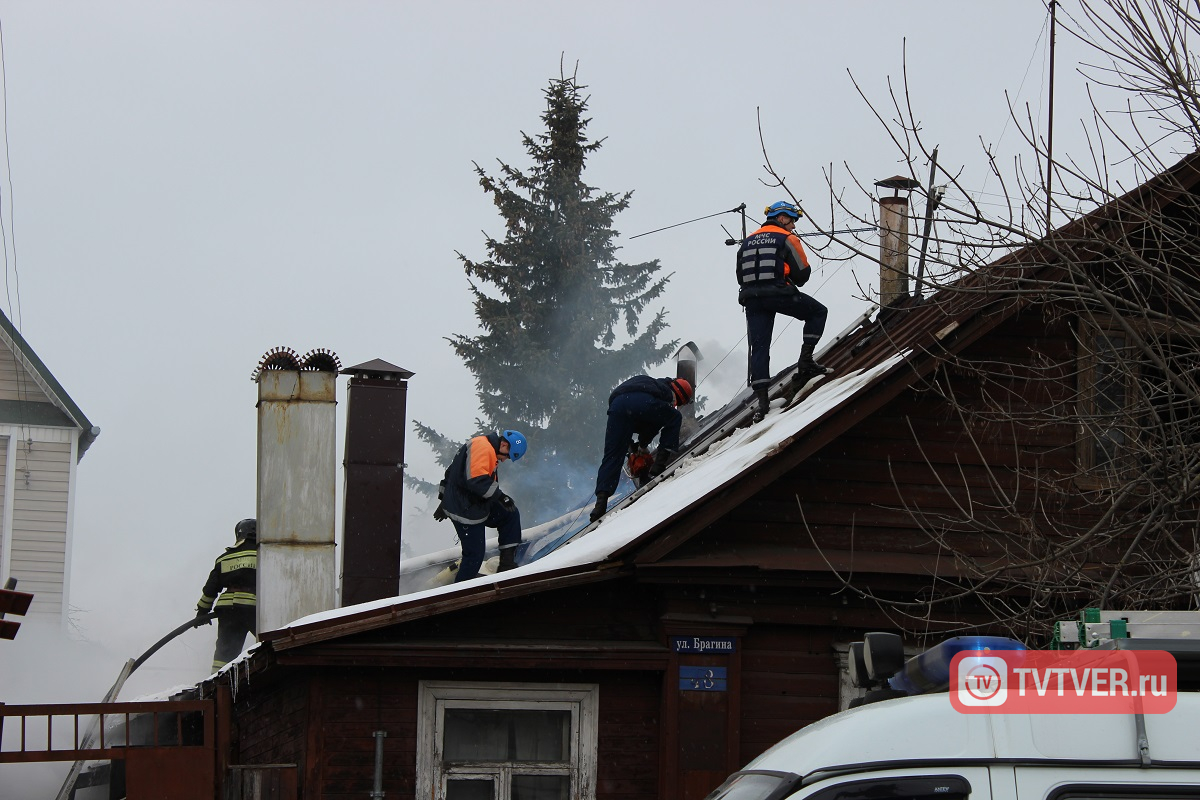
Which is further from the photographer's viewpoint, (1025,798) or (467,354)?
(467,354)

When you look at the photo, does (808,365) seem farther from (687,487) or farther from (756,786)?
(756,786)

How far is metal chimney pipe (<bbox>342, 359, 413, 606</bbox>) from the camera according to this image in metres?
11.2

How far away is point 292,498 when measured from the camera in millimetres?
11344

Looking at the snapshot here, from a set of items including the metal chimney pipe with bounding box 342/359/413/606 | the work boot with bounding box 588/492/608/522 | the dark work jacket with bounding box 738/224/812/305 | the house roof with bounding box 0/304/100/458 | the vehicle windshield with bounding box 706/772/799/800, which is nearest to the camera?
the vehicle windshield with bounding box 706/772/799/800

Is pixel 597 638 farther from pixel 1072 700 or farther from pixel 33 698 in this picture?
pixel 33 698

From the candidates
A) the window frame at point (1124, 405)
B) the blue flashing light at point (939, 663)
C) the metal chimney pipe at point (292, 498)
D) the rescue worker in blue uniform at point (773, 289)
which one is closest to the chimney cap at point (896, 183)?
the rescue worker in blue uniform at point (773, 289)

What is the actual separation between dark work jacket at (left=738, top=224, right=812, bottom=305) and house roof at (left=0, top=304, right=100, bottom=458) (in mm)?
12911

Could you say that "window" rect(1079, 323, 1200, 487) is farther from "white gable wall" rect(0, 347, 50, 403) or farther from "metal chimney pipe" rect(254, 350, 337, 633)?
"white gable wall" rect(0, 347, 50, 403)

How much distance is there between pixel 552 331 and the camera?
30.7m

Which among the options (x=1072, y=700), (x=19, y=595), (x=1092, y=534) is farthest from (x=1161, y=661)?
(x=19, y=595)

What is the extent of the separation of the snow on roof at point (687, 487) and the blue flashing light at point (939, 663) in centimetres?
454

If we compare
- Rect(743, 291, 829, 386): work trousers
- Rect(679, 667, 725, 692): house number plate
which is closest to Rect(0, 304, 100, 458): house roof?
Rect(743, 291, 829, 386): work trousers

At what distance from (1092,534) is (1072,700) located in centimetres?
325

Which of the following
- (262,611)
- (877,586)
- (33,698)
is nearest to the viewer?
(877,586)
